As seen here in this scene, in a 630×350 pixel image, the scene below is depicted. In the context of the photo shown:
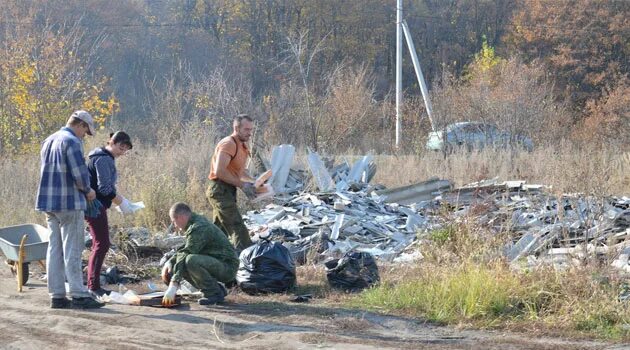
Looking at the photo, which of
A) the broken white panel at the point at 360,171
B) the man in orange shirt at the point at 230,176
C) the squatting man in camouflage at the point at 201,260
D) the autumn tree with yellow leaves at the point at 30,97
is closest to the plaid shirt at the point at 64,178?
the squatting man in camouflage at the point at 201,260

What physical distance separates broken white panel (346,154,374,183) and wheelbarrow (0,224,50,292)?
8345 millimetres

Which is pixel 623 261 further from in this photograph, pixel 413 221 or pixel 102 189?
pixel 102 189

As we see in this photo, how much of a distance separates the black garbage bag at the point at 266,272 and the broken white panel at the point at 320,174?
24.2ft

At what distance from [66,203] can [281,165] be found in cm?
921

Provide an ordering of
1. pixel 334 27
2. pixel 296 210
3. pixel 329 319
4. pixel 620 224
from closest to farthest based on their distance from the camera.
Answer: pixel 329 319 < pixel 620 224 < pixel 296 210 < pixel 334 27

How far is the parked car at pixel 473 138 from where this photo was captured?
22500 millimetres

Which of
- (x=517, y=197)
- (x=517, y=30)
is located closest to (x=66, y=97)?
(x=517, y=197)

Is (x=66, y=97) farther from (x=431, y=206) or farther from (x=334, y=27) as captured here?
(x=334, y=27)

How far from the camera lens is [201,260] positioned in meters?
8.91

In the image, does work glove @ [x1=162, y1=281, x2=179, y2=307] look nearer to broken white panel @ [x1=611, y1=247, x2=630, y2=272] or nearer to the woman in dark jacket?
the woman in dark jacket

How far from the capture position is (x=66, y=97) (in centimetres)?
2102

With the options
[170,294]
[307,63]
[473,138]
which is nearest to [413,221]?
[170,294]

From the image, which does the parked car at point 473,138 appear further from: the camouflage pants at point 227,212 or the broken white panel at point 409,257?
the camouflage pants at point 227,212

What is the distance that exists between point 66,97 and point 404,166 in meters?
8.38
